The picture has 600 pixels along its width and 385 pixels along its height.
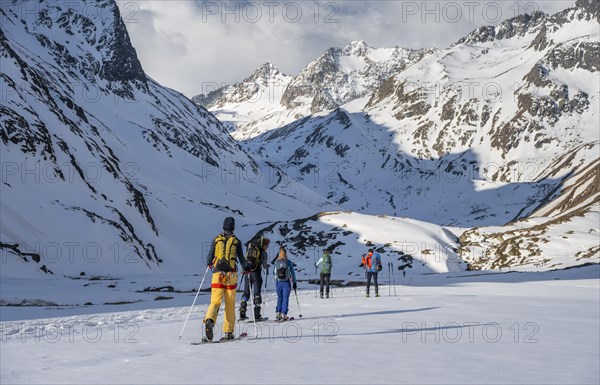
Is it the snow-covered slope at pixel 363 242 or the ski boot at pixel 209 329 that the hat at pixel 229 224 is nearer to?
the ski boot at pixel 209 329

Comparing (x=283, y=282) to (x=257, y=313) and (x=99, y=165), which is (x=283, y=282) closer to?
(x=257, y=313)

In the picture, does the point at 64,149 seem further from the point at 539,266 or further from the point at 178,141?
the point at 178,141

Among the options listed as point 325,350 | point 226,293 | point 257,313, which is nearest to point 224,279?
point 226,293

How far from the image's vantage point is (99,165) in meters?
66.7

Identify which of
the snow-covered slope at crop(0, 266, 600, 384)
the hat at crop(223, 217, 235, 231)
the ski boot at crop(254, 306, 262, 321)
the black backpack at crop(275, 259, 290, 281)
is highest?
the hat at crop(223, 217, 235, 231)

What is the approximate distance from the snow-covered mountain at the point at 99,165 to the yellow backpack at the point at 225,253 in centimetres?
2899

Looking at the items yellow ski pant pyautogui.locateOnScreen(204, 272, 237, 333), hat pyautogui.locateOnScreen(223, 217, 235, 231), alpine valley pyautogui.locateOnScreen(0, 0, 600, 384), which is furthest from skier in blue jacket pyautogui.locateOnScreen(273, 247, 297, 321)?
hat pyautogui.locateOnScreen(223, 217, 235, 231)

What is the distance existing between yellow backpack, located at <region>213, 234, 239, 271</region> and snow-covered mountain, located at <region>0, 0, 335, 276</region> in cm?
2899

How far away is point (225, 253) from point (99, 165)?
60345 millimetres

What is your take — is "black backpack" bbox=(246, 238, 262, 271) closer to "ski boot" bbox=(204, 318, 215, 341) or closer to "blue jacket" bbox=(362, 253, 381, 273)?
"ski boot" bbox=(204, 318, 215, 341)

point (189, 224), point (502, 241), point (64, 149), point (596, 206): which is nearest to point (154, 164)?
point (189, 224)

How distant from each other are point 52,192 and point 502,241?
5105cm

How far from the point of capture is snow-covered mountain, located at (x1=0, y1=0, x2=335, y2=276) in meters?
45.9

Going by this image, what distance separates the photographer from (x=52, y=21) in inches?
6713
